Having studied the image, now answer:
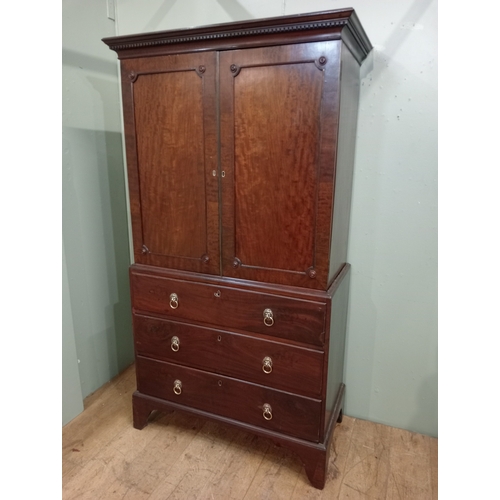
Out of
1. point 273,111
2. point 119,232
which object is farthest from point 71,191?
point 273,111

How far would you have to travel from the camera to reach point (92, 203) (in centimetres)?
208

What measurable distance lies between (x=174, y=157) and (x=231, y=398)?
1.07 metres

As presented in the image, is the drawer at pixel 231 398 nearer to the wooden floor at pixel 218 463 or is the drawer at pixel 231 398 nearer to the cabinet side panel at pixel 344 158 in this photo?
the wooden floor at pixel 218 463

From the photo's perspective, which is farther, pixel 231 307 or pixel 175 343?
pixel 175 343

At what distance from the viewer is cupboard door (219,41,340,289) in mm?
1332

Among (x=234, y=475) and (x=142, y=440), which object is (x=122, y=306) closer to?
(x=142, y=440)

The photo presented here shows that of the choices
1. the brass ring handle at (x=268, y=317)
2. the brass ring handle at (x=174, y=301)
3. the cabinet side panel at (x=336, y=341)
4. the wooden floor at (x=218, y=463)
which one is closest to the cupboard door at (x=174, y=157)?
the brass ring handle at (x=174, y=301)

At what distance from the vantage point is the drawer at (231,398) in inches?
63.2

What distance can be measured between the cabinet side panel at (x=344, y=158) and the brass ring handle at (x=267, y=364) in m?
0.41

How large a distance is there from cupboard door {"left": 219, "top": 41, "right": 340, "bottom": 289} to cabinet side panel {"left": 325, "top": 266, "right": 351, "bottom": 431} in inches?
8.1

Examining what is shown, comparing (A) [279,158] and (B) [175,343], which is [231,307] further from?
(A) [279,158]

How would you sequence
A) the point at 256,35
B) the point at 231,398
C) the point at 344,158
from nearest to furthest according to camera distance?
1. the point at 256,35
2. the point at 344,158
3. the point at 231,398

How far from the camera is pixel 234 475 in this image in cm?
171

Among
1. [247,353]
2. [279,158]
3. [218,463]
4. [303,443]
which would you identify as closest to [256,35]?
[279,158]
